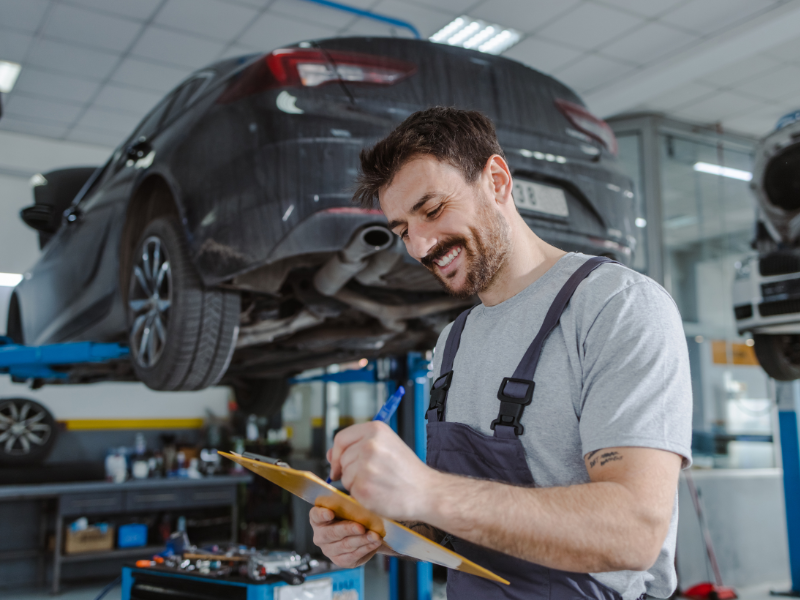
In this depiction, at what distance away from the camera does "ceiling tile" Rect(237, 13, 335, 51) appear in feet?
15.2

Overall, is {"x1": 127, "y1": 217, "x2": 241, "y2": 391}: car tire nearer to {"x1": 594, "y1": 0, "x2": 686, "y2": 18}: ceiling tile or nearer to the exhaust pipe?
the exhaust pipe

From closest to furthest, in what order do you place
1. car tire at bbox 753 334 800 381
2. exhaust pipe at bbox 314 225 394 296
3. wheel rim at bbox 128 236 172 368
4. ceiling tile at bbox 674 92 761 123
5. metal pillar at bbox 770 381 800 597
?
exhaust pipe at bbox 314 225 394 296 < wheel rim at bbox 128 236 172 368 < car tire at bbox 753 334 800 381 < metal pillar at bbox 770 381 800 597 < ceiling tile at bbox 674 92 761 123

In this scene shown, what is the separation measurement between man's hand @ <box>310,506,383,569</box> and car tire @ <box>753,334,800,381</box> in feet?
11.5

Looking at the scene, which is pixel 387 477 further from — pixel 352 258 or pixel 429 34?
pixel 429 34

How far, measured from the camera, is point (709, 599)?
4.49m

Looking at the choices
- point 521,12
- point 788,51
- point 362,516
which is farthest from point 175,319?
point 788,51

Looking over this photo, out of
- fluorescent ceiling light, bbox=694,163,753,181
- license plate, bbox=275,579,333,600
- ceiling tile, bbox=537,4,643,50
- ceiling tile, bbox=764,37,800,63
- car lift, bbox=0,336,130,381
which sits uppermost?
ceiling tile, bbox=764,37,800,63

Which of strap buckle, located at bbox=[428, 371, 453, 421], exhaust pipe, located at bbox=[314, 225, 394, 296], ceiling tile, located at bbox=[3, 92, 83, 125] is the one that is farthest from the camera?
ceiling tile, located at bbox=[3, 92, 83, 125]

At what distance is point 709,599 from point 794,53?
4.11m

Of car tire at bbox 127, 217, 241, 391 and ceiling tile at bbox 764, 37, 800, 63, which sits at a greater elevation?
ceiling tile at bbox 764, 37, 800, 63

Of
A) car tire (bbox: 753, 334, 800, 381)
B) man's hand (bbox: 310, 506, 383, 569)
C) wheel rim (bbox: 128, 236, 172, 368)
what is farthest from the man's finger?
car tire (bbox: 753, 334, 800, 381)

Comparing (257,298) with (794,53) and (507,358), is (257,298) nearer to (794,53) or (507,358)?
(507,358)

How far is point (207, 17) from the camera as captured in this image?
456 centimetres

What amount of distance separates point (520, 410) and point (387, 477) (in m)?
0.22
